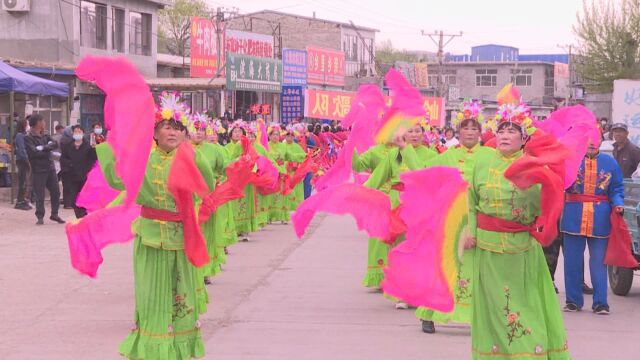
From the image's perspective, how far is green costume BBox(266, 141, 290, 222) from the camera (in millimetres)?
18317

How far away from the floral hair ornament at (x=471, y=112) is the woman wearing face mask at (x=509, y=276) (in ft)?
7.54

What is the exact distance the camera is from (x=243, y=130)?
15227 mm

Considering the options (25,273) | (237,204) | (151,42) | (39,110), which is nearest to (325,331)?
(25,273)

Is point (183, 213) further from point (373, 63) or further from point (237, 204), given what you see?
point (373, 63)

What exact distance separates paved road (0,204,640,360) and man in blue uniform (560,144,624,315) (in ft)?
0.89

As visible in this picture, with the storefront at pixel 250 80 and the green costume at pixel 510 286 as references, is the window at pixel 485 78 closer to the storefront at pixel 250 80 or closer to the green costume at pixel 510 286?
the storefront at pixel 250 80

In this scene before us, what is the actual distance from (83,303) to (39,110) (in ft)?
58.9

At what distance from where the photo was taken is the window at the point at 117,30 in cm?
3362

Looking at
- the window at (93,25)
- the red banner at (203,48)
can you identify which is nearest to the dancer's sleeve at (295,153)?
the window at (93,25)

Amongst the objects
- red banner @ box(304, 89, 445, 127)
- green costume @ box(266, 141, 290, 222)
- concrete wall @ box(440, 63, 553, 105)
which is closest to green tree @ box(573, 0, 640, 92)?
red banner @ box(304, 89, 445, 127)

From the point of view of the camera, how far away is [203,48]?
38625 millimetres

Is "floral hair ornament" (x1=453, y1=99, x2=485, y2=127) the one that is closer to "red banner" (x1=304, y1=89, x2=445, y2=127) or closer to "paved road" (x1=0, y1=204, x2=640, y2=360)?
"paved road" (x1=0, y1=204, x2=640, y2=360)

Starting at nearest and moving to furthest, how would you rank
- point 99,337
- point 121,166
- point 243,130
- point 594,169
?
1. point 121,166
2. point 99,337
3. point 594,169
4. point 243,130

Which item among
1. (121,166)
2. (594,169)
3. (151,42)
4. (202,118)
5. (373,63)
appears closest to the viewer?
(121,166)
